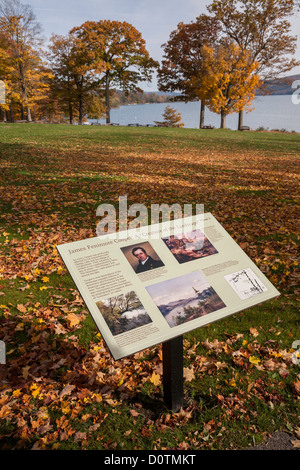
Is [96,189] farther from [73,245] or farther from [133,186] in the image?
[73,245]

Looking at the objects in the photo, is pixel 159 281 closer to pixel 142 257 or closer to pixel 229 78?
pixel 142 257

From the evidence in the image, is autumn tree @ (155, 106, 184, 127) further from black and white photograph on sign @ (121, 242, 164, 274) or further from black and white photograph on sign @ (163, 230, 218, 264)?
black and white photograph on sign @ (121, 242, 164, 274)

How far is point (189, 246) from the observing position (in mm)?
2736

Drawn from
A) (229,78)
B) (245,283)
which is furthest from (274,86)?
(245,283)

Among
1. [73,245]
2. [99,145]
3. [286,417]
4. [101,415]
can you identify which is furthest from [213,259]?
[99,145]

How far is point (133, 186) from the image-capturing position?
34.4 feet

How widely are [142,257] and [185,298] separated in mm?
487

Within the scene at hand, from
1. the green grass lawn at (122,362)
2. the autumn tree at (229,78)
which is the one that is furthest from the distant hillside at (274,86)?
the green grass lawn at (122,362)

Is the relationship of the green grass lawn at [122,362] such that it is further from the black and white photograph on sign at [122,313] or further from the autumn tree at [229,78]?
the autumn tree at [229,78]

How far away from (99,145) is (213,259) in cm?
1830

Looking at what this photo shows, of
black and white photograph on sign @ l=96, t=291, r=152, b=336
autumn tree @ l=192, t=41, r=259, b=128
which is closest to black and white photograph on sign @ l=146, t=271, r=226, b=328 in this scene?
black and white photograph on sign @ l=96, t=291, r=152, b=336

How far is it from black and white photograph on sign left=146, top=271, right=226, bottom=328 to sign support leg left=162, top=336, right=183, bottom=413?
28 cm

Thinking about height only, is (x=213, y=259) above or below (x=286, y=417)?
above

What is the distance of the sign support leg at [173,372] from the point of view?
2.56 m
